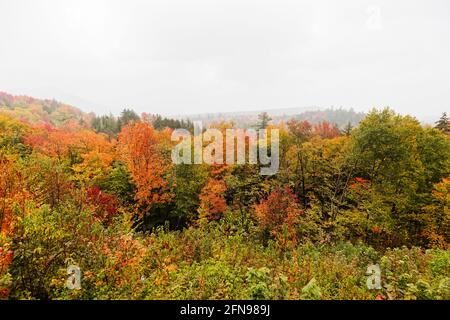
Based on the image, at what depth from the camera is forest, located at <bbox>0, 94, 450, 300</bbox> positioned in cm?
715

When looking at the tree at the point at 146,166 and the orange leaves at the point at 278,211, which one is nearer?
the orange leaves at the point at 278,211

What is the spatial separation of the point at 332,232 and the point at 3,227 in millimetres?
19365

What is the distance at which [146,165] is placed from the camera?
24.2m

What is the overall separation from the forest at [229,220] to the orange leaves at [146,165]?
0.11m

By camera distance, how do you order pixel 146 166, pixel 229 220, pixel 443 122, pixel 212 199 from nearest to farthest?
pixel 229 220 < pixel 146 166 < pixel 212 199 < pixel 443 122

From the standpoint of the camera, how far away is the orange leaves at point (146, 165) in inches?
933

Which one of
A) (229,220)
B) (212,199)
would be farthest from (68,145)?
→ (229,220)

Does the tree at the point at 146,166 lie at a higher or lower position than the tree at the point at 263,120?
lower

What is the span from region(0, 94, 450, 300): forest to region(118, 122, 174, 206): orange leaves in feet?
0.35

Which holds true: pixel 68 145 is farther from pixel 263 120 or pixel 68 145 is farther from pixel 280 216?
pixel 263 120

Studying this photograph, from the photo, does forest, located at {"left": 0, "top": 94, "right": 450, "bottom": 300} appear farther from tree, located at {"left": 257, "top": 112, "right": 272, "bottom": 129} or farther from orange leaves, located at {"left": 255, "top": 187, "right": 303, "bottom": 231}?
tree, located at {"left": 257, "top": 112, "right": 272, "bottom": 129}

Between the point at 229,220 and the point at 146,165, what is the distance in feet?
29.4

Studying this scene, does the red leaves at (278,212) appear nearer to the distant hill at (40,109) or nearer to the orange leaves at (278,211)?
the orange leaves at (278,211)

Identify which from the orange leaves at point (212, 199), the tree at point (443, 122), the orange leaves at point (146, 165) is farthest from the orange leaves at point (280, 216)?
the tree at point (443, 122)
